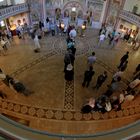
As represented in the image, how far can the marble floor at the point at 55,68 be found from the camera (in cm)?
866

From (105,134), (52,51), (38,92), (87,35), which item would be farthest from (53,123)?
(87,35)

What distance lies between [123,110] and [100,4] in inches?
444

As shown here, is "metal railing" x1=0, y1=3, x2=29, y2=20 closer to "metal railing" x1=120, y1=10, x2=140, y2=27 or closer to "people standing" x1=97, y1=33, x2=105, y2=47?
"people standing" x1=97, y1=33, x2=105, y2=47

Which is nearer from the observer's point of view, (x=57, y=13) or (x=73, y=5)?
(x=73, y=5)

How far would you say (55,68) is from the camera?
1073 cm

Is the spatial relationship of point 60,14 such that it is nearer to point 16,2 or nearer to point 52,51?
point 16,2

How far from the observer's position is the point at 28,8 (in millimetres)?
14828

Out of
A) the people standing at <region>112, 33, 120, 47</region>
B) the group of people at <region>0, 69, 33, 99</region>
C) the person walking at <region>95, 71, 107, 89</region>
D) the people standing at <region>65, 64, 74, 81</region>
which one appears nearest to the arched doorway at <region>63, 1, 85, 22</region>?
the people standing at <region>112, 33, 120, 47</region>

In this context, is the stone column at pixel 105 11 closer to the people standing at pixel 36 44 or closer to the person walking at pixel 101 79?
the people standing at pixel 36 44

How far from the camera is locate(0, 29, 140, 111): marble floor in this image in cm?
866

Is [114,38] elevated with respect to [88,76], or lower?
lower

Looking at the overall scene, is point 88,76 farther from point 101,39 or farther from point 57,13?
point 57,13

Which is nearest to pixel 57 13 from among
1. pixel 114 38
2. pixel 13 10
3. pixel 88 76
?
pixel 13 10

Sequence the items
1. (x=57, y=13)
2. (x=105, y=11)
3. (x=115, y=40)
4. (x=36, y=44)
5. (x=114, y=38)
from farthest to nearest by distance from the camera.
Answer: (x=57, y=13) → (x=105, y=11) → (x=114, y=38) → (x=115, y=40) → (x=36, y=44)
